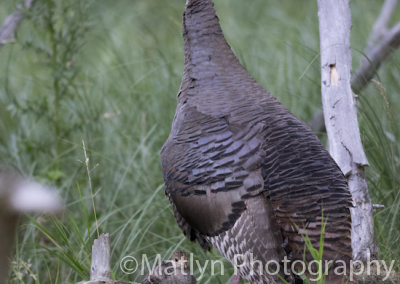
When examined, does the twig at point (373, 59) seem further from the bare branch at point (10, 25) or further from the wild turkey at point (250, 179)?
the bare branch at point (10, 25)

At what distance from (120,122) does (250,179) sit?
2475mm

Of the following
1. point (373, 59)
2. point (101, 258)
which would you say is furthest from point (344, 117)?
point (101, 258)

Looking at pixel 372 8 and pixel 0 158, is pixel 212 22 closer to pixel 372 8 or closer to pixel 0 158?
pixel 0 158

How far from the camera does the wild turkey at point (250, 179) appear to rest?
181cm

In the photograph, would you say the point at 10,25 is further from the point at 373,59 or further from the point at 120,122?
the point at 373,59

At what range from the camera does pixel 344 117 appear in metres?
2.36

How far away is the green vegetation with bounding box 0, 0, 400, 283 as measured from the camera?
9.21ft

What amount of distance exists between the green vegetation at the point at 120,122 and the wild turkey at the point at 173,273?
0.37m

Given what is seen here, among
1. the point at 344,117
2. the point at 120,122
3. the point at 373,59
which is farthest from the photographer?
the point at 120,122

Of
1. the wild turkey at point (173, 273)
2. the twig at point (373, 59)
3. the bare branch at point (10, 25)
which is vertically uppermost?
the bare branch at point (10, 25)

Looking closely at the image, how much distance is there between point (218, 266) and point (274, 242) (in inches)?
37.9

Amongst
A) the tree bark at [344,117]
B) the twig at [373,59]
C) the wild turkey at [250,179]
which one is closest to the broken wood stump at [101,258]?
the wild turkey at [250,179]

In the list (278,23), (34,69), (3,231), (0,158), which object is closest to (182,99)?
(3,231)

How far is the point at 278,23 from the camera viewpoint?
234 inches
